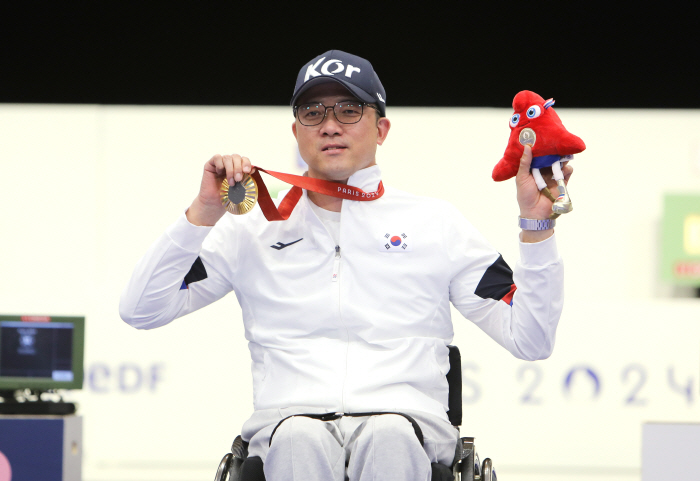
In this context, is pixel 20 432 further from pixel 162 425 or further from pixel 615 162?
pixel 615 162

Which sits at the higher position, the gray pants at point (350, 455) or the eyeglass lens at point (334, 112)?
the eyeglass lens at point (334, 112)

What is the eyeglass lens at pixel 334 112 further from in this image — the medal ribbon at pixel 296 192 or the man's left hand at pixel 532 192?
the man's left hand at pixel 532 192

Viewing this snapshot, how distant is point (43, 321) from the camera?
108 inches

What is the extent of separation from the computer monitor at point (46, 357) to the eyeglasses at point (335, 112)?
1.32 m

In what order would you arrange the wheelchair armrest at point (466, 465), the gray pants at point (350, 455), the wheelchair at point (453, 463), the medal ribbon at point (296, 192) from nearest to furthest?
the gray pants at point (350, 455), the wheelchair at point (453, 463), the wheelchair armrest at point (466, 465), the medal ribbon at point (296, 192)

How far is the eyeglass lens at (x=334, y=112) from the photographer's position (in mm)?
1841

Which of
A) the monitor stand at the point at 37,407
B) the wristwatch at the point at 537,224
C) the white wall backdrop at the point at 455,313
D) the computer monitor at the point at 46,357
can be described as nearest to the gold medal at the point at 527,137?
the wristwatch at the point at 537,224

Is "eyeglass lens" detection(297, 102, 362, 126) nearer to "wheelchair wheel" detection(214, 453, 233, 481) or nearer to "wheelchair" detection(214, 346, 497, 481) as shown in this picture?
"wheelchair" detection(214, 346, 497, 481)

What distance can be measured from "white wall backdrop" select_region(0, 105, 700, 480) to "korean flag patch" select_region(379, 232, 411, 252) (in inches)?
94.8

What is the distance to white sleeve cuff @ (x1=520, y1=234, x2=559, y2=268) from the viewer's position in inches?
63.7

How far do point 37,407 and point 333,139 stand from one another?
5.14 feet

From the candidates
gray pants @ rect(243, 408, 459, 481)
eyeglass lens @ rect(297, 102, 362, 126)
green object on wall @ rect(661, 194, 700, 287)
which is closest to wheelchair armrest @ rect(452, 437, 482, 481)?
gray pants @ rect(243, 408, 459, 481)

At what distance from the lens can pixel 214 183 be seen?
1692 millimetres

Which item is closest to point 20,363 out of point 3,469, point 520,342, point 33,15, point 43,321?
point 43,321
